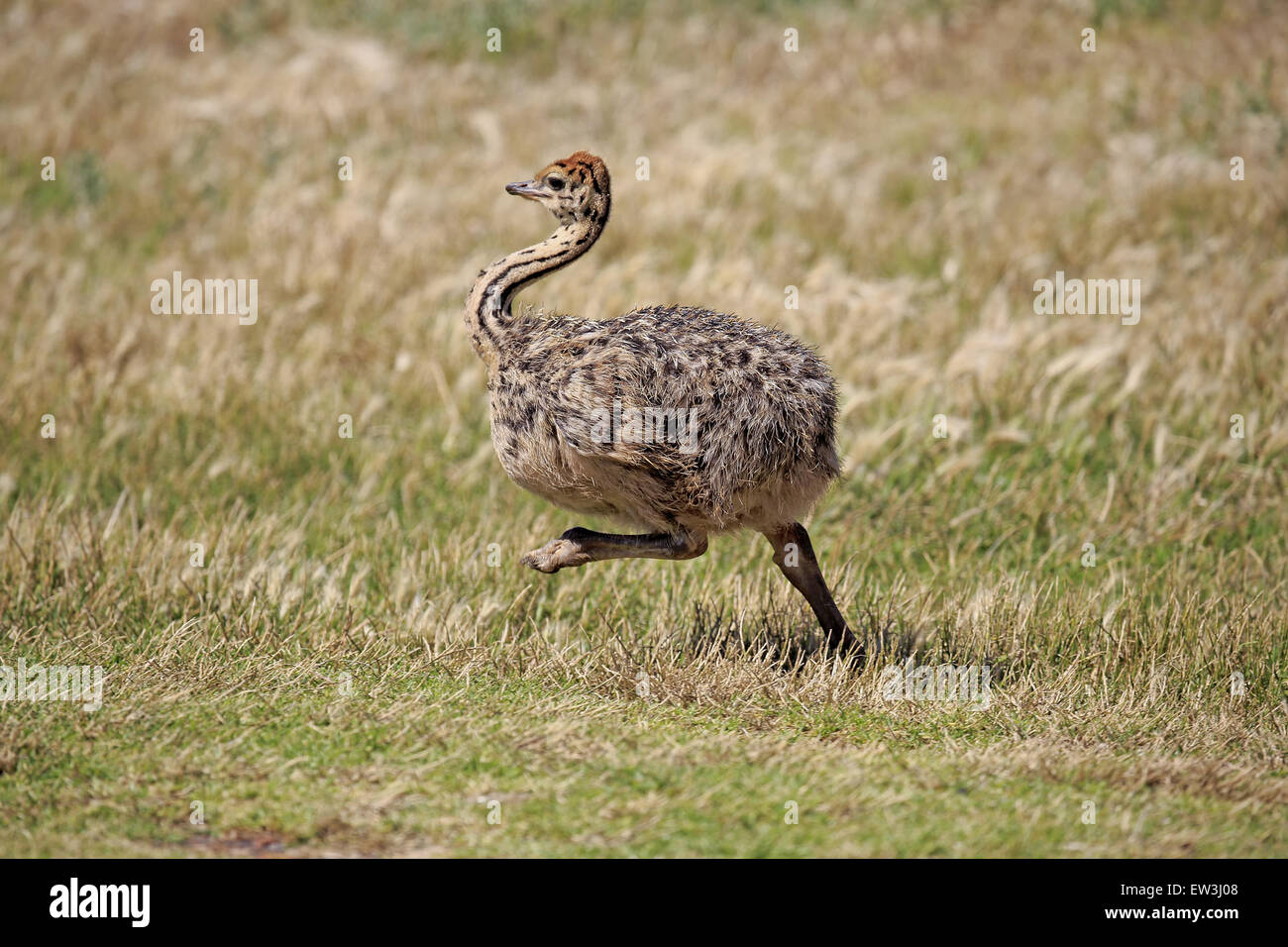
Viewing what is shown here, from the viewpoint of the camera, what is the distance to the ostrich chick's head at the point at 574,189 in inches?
271

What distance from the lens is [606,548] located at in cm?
660

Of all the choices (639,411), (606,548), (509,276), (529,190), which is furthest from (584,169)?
(606,548)

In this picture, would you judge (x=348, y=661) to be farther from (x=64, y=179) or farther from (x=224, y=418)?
(x=64, y=179)

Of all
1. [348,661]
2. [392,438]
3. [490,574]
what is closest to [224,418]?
[392,438]

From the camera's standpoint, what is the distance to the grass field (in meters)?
5.80

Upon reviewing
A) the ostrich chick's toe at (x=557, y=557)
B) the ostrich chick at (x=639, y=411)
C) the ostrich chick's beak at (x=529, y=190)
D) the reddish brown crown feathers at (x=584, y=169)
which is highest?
the reddish brown crown feathers at (x=584, y=169)

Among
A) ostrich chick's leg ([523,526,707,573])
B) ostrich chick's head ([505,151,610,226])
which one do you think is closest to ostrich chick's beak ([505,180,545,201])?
ostrich chick's head ([505,151,610,226])

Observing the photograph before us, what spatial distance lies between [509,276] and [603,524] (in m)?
3.84

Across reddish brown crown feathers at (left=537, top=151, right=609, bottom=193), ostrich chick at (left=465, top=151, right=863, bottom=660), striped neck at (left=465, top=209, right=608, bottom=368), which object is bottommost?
ostrich chick at (left=465, top=151, right=863, bottom=660)

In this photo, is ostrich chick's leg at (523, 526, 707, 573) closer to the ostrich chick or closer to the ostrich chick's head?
the ostrich chick

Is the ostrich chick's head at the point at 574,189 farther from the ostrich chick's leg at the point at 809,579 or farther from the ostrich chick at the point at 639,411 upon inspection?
the ostrich chick's leg at the point at 809,579

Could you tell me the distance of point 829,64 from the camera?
18.2 m

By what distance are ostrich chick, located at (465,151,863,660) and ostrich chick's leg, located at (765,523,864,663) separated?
0.66 feet

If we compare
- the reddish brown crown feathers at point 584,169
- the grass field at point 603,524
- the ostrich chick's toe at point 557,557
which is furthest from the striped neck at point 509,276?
the grass field at point 603,524
